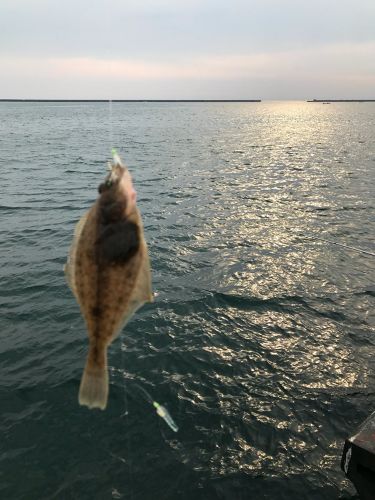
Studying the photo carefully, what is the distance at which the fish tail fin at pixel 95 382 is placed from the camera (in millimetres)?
3670

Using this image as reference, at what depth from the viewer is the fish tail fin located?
367 centimetres

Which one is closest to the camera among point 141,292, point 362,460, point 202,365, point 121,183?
point 121,183

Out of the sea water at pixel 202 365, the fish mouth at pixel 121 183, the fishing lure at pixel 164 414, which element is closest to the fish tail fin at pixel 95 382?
the fish mouth at pixel 121 183

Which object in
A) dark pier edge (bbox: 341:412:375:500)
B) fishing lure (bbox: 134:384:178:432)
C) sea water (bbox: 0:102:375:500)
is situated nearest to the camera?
dark pier edge (bbox: 341:412:375:500)

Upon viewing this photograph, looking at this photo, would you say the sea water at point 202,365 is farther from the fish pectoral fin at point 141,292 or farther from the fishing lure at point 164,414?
the fish pectoral fin at point 141,292

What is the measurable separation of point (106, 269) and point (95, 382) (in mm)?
1036

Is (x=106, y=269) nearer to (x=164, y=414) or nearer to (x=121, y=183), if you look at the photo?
(x=121, y=183)

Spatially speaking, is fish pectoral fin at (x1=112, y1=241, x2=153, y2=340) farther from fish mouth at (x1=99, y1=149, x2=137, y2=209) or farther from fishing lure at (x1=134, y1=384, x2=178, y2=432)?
fishing lure at (x1=134, y1=384, x2=178, y2=432)

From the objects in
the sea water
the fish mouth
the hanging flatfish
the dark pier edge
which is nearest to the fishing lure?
the sea water

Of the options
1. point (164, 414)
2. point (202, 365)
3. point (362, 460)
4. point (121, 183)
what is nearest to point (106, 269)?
point (121, 183)

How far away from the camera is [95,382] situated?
371 centimetres

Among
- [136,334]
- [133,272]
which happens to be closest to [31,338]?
[136,334]

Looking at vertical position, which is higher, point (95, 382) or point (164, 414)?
point (95, 382)

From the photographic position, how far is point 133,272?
381 cm
